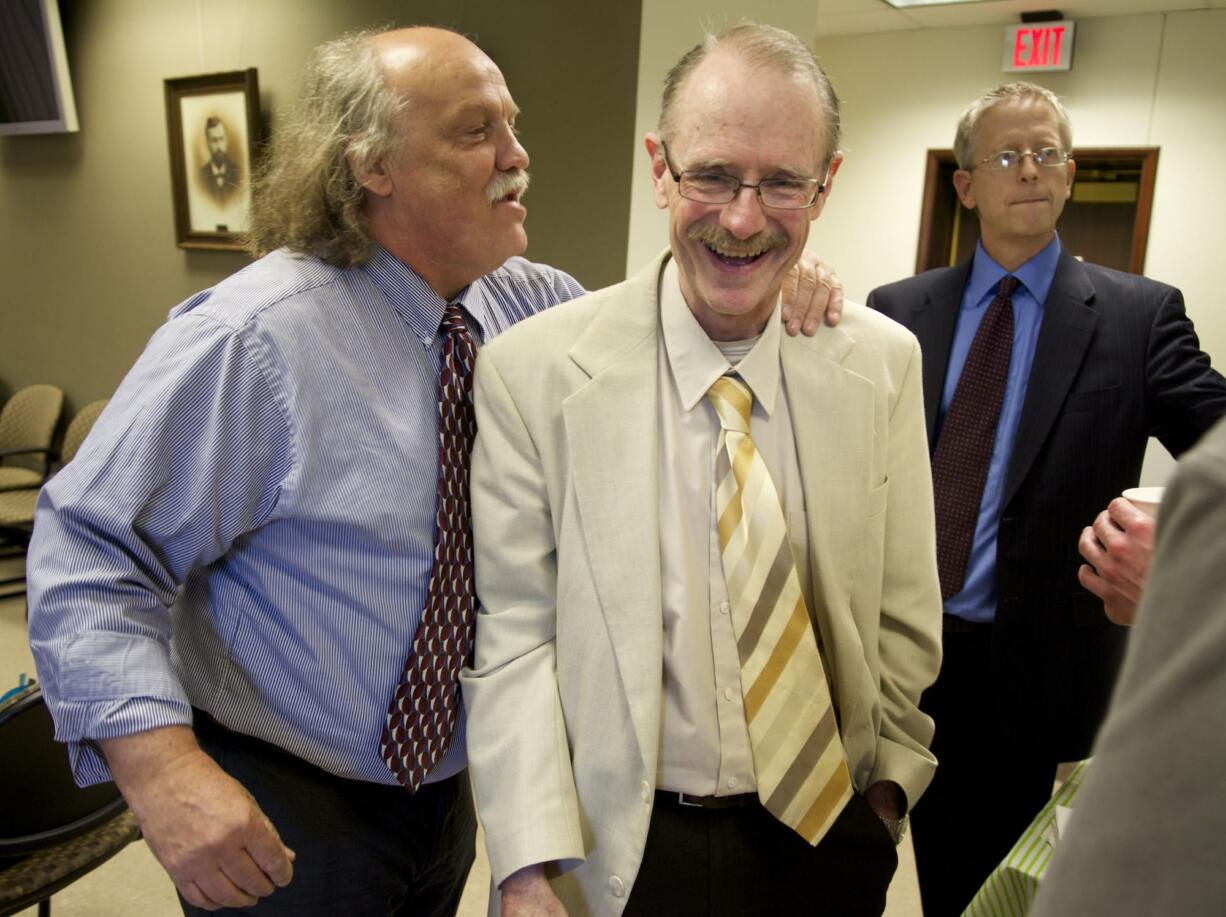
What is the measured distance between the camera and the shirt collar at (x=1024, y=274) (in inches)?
83.0

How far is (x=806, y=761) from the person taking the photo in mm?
1239

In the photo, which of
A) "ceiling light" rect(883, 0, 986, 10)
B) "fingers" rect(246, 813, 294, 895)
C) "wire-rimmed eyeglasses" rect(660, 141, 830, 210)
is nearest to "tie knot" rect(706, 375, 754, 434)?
"wire-rimmed eyeglasses" rect(660, 141, 830, 210)

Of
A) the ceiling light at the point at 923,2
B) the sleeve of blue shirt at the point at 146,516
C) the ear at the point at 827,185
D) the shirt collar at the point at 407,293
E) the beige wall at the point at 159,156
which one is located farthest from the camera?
the ceiling light at the point at 923,2

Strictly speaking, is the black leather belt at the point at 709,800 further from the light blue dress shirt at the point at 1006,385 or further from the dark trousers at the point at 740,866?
the light blue dress shirt at the point at 1006,385

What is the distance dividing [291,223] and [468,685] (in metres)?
0.81

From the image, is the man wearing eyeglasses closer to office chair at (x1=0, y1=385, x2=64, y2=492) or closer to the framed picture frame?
the framed picture frame

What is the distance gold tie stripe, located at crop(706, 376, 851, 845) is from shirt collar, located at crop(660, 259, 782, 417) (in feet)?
0.41

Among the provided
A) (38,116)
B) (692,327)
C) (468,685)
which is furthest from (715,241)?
(38,116)

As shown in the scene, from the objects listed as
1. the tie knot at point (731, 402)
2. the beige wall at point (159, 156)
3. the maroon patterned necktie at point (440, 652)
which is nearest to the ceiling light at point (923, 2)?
the beige wall at point (159, 156)

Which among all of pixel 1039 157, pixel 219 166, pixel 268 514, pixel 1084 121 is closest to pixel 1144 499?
pixel 1039 157

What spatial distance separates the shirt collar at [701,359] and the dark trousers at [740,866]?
1.80 feet

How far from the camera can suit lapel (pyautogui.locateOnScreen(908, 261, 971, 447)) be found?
2150 millimetres

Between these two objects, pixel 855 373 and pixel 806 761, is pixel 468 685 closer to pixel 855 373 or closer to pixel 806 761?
pixel 806 761

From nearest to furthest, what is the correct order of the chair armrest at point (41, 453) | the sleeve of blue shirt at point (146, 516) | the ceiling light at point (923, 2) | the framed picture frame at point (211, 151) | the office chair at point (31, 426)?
the sleeve of blue shirt at point (146, 516)
the framed picture frame at point (211, 151)
the chair armrest at point (41, 453)
the office chair at point (31, 426)
the ceiling light at point (923, 2)
